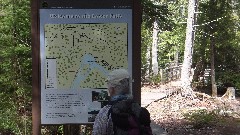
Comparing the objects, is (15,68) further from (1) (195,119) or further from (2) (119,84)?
(1) (195,119)

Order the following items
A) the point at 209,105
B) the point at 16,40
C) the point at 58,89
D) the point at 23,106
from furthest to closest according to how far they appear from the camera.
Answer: the point at 209,105 → the point at 16,40 → the point at 23,106 → the point at 58,89

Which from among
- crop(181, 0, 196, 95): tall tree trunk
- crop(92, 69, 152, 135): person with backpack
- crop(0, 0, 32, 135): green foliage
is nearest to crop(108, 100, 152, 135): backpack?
crop(92, 69, 152, 135): person with backpack

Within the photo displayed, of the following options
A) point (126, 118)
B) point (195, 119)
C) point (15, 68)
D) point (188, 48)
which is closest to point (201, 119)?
point (195, 119)

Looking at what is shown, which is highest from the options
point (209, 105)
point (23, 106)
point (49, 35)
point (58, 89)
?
point (49, 35)

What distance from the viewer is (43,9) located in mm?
4418

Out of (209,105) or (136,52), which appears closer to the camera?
(136,52)

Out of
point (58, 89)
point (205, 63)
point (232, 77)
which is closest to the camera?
point (58, 89)

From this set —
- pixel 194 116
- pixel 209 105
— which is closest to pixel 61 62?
pixel 194 116

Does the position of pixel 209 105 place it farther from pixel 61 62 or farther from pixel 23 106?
pixel 61 62

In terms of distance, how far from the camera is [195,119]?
13.2 m

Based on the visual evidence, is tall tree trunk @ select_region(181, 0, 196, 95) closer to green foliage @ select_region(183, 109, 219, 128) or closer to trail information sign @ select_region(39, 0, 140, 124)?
green foliage @ select_region(183, 109, 219, 128)

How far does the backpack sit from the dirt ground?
27.4 ft

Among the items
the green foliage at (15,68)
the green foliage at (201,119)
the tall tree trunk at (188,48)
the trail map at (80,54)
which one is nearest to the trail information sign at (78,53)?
the trail map at (80,54)

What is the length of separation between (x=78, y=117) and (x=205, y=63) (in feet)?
73.0
